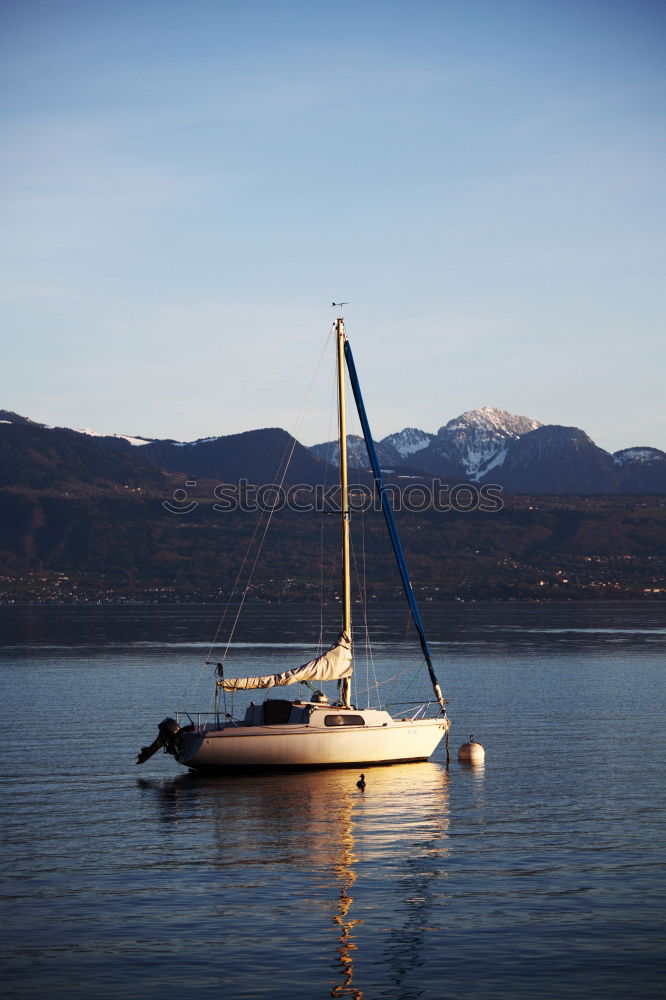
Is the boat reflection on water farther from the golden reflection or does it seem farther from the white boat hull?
the white boat hull

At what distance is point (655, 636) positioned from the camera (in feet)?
569

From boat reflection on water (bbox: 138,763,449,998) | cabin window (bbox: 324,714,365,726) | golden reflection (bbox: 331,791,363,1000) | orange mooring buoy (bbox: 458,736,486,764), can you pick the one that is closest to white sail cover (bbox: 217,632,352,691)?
cabin window (bbox: 324,714,365,726)

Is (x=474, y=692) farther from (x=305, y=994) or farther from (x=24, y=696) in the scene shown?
(x=305, y=994)

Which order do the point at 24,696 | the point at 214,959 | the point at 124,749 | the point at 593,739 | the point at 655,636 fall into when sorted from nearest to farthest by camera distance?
1. the point at 214,959
2. the point at 124,749
3. the point at 593,739
4. the point at 24,696
5. the point at 655,636

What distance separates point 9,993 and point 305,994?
6.34 meters

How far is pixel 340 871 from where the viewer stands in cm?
3650

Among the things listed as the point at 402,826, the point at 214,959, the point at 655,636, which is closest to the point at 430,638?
the point at 655,636

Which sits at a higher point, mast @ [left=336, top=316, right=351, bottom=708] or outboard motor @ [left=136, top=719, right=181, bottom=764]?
mast @ [left=336, top=316, right=351, bottom=708]

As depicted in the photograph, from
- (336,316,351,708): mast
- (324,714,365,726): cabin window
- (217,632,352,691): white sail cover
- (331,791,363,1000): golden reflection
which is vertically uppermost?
(336,316,351,708): mast

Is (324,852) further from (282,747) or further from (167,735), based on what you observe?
(167,735)

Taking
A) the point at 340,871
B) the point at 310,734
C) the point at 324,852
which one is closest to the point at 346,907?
the point at 340,871

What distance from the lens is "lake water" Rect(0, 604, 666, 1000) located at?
1069 inches

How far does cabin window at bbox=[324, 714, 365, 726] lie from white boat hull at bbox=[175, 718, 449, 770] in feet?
1.21

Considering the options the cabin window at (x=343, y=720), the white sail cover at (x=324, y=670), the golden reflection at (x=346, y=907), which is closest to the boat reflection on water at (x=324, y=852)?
the golden reflection at (x=346, y=907)
